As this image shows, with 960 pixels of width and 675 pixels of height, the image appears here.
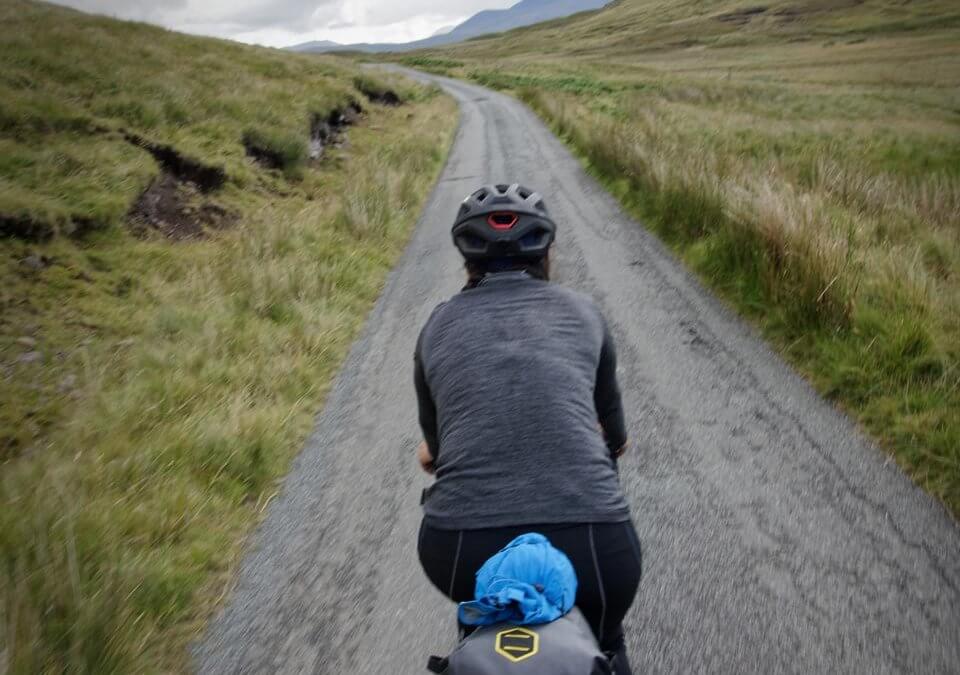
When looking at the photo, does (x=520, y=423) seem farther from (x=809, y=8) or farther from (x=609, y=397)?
(x=809, y=8)

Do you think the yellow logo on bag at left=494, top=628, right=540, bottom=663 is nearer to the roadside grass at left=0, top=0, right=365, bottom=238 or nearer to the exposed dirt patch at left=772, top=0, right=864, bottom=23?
the roadside grass at left=0, top=0, right=365, bottom=238

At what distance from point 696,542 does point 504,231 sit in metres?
2.09

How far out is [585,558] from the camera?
1476mm

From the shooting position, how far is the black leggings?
1481 mm

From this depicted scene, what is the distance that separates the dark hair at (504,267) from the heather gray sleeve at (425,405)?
0.92 ft

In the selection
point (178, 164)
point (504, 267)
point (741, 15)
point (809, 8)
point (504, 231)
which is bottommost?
point (741, 15)

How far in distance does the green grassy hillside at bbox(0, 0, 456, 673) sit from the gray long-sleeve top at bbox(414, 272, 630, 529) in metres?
1.95

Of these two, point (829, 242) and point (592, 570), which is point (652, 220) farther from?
point (592, 570)

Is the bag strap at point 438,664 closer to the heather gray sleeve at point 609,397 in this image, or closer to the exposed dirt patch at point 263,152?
the heather gray sleeve at point 609,397

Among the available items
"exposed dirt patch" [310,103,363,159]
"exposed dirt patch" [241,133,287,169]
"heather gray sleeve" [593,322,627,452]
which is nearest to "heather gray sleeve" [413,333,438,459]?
"heather gray sleeve" [593,322,627,452]

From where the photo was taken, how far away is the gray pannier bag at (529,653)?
1100 mm

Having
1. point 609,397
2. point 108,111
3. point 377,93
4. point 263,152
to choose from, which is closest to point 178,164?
point 108,111

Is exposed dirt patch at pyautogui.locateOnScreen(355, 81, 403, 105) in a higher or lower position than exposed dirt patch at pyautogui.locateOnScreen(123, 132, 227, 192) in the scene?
lower

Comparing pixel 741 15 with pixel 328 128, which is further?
pixel 741 15
